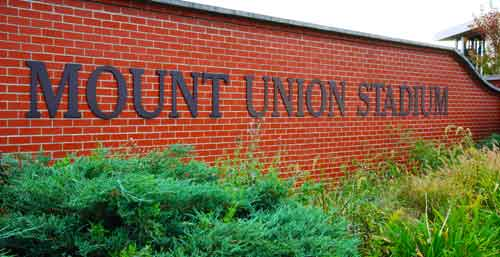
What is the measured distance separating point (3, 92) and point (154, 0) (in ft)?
6.46

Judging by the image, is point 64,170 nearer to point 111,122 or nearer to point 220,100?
point 111,122

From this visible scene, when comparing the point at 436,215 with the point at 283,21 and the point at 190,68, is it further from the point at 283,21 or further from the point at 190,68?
the point at 283,21

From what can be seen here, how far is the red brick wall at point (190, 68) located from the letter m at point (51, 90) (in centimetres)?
5

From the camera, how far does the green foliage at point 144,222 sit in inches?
116

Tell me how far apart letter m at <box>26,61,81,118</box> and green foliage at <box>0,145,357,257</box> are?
2009 mm

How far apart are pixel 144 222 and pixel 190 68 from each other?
3973 mm

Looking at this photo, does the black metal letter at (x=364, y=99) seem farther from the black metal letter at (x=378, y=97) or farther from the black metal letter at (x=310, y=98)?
the black metal letter at (x=310, y=98)

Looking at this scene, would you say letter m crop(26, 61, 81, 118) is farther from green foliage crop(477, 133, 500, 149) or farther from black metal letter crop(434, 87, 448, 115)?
green foliage crop(477, 133, 500, 149)

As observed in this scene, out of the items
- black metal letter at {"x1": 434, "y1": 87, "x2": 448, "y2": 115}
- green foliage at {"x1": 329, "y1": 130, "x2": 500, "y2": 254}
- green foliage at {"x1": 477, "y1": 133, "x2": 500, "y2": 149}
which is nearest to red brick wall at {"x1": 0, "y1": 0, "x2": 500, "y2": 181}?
black metal letter at {"x1": 434, "y1": 87, "x2": 448, "y2": 115}

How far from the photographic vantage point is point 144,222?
2.98 meters

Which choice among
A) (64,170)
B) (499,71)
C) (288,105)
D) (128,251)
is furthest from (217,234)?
(499,71)

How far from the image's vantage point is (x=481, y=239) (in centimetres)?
443

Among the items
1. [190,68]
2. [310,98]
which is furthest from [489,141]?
[190,68]

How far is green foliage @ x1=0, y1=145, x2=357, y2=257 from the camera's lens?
2.94 metres
